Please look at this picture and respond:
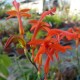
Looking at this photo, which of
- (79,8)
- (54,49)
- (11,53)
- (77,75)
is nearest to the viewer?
(54,49)

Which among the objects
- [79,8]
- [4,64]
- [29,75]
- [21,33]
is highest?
[21,33]

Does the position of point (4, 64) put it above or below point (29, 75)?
above

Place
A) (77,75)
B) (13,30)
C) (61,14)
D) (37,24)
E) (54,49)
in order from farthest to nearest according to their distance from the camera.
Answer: (61,14) → (13,30) → (77,75) → (37,24) → (54,49)

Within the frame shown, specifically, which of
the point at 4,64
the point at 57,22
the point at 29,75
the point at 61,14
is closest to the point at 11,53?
the point at 29,75

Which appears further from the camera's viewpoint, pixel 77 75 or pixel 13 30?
pixel 13 30

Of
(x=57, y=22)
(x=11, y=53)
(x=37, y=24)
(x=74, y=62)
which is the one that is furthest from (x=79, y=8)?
(x=37, y=24)

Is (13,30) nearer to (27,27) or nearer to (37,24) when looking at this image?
(27,27)

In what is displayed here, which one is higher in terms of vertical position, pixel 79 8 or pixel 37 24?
pixel 37 24

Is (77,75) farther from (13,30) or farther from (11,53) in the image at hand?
(13,30)

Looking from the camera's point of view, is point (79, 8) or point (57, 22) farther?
point (79, 8)
